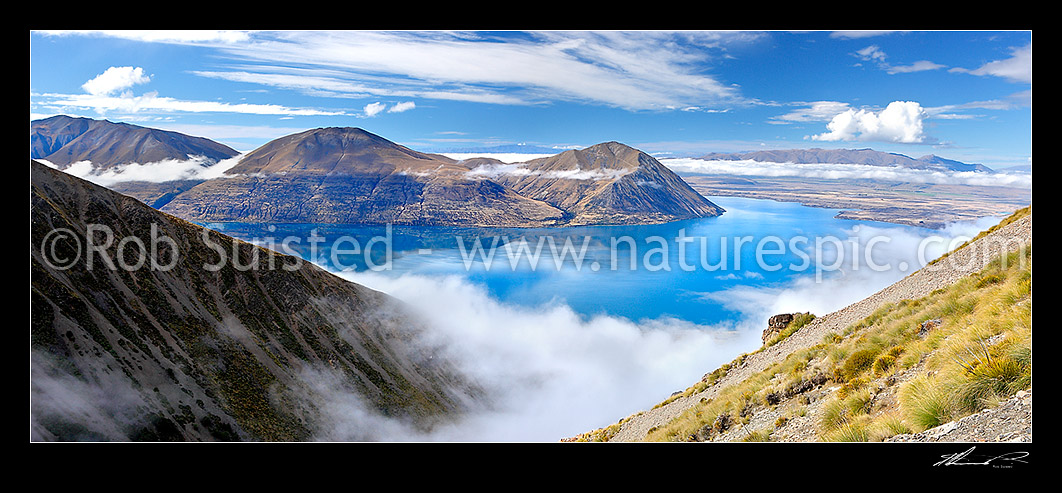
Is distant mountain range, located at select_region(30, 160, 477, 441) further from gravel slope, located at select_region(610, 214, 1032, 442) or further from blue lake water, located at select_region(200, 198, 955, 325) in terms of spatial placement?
blue lake water, located at select_region(200, 198, 955, 325)

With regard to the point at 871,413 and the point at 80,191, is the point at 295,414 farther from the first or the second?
the point at 871,413

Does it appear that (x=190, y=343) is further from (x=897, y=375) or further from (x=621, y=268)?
(x=621, y=268)
